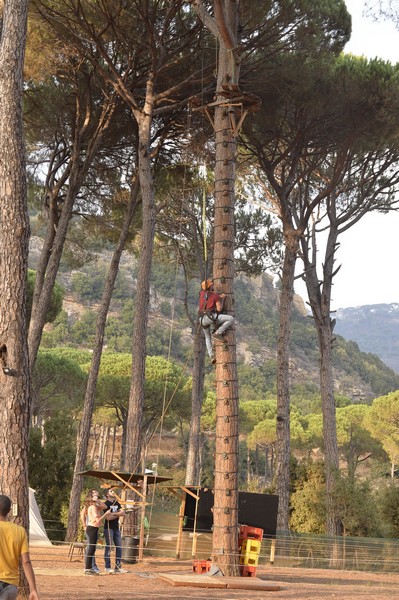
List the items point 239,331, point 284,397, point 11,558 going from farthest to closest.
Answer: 1. point 239,331
2. point 284,397
3. point 11,558

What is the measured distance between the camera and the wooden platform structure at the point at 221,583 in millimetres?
9234

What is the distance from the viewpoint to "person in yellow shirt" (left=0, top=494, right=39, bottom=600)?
4312 mm

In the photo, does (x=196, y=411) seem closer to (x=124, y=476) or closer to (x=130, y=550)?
(x=130, y=550)

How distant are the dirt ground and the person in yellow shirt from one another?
3.43 meters

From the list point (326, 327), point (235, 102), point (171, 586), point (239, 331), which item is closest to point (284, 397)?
point (326, 327)

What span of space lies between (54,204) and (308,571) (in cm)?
969

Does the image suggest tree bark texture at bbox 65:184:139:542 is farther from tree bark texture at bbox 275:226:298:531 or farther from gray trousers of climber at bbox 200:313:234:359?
gray trousers of climber at bbox 200:313:234:359

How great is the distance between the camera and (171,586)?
940 centimetres

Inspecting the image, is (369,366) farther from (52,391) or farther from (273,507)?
(273,507)

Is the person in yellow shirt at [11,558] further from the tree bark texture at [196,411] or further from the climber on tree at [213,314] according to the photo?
the tree bark texture at [196,411]

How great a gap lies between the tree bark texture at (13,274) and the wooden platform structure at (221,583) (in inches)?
117

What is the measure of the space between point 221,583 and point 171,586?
0.59 meters

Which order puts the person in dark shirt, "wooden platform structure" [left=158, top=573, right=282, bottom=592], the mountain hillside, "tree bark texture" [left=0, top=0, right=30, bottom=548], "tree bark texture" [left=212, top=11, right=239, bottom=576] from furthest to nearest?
1. the mountain hillside
2. the person in dark shirt
3. "tree bark texture" [left=212, top=11, right=239, bottom=576]
4. "wooden platform structure" [left=158, top=573, right=282, bottom=592]
5. "tree bark texture" [left=0, top=0, right=30, bottom=548]

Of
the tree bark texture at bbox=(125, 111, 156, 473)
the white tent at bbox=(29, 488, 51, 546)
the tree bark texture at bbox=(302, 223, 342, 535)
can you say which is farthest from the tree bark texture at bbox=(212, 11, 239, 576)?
the tree bark texture at bbox=(302, 223, 342, 535)
